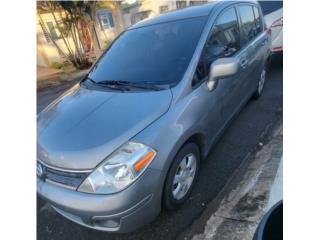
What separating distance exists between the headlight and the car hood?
6 centimetres

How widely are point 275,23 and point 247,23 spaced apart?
2299mm

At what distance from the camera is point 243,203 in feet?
7.50

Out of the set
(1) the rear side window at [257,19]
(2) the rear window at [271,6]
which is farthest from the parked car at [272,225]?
(2) the rear window at [271,6]

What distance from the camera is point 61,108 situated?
2449 mm

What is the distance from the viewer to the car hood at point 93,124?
5.98 feet

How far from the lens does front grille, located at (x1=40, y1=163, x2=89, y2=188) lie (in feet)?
5.91

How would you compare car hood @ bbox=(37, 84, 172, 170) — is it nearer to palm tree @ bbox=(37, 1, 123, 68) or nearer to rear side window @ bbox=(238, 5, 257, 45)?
rear side window @ bbox=(238, 5, 257, 45)

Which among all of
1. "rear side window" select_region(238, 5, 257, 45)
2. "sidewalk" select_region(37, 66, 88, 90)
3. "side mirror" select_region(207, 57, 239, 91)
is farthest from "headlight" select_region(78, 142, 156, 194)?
"sidewalk" select_region(37, 66, 88, 90)

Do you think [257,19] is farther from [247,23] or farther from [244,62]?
[244,62]

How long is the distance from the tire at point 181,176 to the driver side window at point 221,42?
25.1 inches

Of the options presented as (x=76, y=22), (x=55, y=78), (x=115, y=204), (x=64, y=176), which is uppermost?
(x=76, y=22)

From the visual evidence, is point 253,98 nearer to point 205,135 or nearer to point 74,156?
point 205,135

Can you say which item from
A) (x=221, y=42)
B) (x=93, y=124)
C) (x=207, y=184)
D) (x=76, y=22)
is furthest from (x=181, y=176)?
(x=76, y=22)
